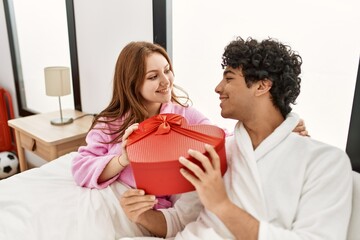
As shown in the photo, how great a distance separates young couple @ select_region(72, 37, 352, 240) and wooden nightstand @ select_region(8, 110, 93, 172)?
3.10 feet

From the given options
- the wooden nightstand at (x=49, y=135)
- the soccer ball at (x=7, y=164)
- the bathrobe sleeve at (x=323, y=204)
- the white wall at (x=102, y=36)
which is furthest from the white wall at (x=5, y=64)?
the bathrobe sleeve at (x=323, y=204)

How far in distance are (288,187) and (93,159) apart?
79 centimetres

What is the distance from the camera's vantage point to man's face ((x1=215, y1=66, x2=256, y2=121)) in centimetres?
106

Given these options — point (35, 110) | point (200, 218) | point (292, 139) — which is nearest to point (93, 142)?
point (200, 218)

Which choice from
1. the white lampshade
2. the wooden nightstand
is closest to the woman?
the wooden nightstand

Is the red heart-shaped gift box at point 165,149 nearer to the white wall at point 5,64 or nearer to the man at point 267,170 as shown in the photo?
the man at point 267,170

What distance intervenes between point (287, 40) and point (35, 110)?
2.63 metres

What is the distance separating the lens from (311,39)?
1.48 meters

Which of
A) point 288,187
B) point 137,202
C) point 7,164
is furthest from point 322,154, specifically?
point 7,164

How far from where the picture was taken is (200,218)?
1.14 m

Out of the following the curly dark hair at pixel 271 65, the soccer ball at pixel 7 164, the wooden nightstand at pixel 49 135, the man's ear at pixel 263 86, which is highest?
the curly dark hair at pixel 271 65

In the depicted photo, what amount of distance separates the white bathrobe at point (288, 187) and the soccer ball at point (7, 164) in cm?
242

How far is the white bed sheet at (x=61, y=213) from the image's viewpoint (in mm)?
1224

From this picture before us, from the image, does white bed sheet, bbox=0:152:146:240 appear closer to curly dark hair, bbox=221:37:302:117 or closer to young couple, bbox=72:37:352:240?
young couple, bbox=72:37:352:240
